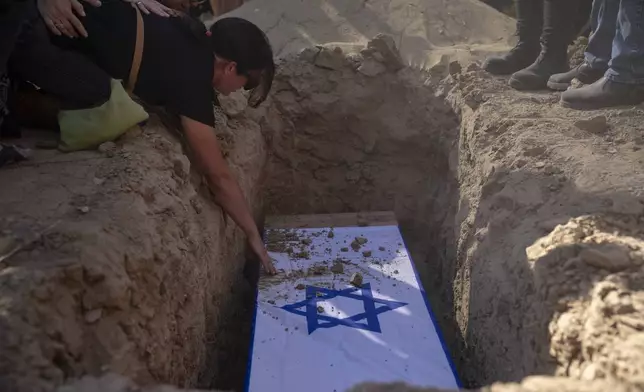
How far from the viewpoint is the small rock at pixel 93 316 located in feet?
5.47

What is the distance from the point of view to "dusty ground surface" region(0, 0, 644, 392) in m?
1.62

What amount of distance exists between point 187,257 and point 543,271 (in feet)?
3.99

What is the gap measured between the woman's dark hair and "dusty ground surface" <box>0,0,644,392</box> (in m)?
0.42

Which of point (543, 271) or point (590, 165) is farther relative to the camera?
point (590, 165)

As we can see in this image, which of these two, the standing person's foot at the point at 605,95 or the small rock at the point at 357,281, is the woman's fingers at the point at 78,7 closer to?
→ the small rock at the point at 357,281

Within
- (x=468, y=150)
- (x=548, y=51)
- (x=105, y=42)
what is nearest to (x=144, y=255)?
(x=105, y=42)

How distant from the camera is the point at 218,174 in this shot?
2.63 m

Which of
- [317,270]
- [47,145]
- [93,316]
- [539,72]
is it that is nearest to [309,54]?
[539,72]

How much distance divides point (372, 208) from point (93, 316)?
8.87 ft

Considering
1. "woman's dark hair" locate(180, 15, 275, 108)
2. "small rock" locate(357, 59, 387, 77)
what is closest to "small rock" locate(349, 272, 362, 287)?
"woman's dark hair" locate(180, 15, 275, 108)

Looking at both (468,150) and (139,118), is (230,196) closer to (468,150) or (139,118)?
(139,118)

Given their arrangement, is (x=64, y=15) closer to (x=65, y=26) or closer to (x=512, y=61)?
(x=65, y=26)

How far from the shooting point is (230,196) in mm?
2686

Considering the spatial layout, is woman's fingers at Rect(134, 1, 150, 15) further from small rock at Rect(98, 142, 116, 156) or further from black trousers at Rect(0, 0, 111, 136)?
small rock at Rect(98, 142, 116, 156)
